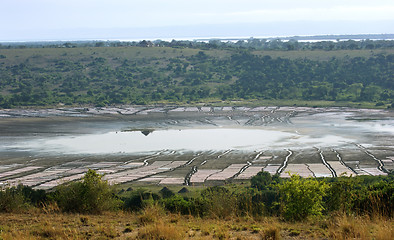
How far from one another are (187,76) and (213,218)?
102 meters

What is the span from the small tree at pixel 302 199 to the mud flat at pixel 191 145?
10.8 metres

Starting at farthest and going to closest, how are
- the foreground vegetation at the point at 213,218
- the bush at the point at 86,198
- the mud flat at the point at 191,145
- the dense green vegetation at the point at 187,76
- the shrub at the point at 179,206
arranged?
the dense green vegetation at the point at 187,76 → the mud flat at the point at 191,145 → the shrub at the point at 179,206 → the bush at the point at 86,198 → the foreground vegetation at the point at 213,218

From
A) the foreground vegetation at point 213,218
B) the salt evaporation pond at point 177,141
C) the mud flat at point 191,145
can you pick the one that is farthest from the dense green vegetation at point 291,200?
the salt evaporation pond at point 177,141

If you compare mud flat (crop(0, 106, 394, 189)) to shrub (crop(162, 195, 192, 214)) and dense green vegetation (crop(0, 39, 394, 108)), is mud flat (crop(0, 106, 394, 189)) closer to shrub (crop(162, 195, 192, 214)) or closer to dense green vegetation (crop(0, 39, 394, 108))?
shrub (crop(162, 195, 192, 214))

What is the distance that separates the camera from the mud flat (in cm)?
3538

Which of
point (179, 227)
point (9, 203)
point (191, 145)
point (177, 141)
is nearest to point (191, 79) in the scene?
point (177, 141)

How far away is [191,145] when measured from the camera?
47.4 metres

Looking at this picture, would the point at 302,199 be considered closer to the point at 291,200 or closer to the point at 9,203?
the point at 291,200

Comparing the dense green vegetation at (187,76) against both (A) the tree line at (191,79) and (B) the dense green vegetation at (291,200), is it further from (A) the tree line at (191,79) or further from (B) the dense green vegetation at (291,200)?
(B) the dense green vegetation at (291,200)

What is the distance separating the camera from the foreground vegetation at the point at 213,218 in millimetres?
11133

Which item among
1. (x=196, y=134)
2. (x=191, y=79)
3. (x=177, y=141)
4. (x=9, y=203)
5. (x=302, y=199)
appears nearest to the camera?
(x=302, y=199)

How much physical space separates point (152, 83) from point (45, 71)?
26681 millimetres

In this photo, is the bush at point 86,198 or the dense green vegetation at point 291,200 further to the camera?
the bush at point 86,198

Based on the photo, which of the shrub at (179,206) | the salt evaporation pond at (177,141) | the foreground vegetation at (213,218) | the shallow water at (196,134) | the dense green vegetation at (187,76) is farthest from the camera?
the dense green vegetation at (187,76)
